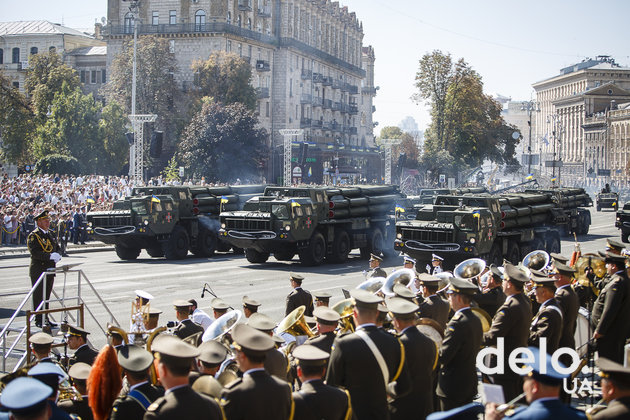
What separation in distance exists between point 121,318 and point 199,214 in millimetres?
13851

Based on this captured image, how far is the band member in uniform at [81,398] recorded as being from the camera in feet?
23.3

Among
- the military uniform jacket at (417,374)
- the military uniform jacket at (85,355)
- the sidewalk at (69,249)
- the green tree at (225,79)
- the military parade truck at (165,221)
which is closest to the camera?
the military uniform jacket at (417,374)

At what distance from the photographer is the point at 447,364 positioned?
8.00m

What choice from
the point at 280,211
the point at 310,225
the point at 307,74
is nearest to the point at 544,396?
the point at 280,211

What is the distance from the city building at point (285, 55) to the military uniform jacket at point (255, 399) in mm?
59546

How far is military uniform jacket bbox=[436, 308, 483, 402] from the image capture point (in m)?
7.95

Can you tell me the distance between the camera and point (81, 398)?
7273 mm

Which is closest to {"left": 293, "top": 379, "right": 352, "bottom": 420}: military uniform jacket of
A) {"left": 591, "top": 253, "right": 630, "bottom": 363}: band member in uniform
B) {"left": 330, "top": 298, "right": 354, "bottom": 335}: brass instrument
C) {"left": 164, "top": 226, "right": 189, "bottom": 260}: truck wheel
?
{"left": 330, "top": 298, "right": 354, "bottom": 335}: brass instrument

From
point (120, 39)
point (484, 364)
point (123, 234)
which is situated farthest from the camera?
point (120, 39)

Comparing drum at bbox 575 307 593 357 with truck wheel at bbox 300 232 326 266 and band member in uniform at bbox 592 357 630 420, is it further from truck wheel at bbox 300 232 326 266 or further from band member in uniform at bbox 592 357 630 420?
truck wheel at bbox 300 232 326 266

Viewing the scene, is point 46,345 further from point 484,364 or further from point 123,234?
point 123,234

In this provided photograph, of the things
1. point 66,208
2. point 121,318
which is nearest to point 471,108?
point 66,208

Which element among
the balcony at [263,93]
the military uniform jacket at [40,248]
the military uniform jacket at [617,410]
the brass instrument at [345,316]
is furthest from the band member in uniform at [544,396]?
the balcony at [263,93]

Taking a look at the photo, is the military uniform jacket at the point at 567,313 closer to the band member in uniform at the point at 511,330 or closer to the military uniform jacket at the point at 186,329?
the band member in uniform at the point at 511,330
